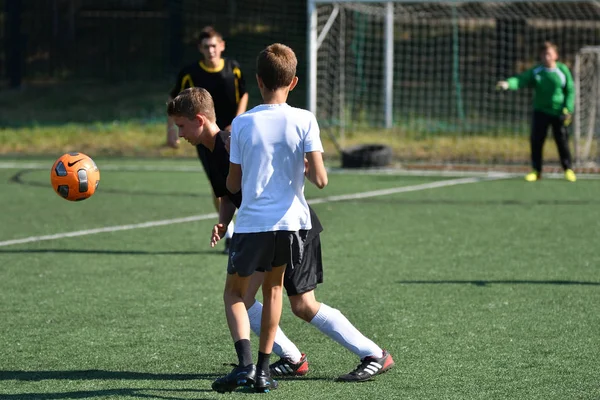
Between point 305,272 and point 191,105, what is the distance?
95cm

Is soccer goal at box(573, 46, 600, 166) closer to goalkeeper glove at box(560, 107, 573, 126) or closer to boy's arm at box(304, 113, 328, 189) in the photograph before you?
goalkeeper glove at box(560, 107, 573, 126)

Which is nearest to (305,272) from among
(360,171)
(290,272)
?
(290,272)

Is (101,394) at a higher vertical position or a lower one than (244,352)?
lower

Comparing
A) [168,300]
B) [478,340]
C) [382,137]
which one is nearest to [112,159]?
[382,137]

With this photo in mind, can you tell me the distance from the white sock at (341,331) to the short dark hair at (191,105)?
1094 mm

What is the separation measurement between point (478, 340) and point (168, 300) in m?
2.23

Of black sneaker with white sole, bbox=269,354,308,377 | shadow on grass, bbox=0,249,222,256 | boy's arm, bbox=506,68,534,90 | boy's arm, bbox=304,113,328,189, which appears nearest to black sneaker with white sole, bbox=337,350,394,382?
black sneaker with white sole, bbox=269,354,308,377

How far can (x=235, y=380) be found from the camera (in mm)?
4621

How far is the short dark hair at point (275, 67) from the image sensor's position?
456cm

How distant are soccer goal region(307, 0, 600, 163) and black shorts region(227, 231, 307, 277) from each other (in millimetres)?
11929

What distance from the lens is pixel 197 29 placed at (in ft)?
83.9

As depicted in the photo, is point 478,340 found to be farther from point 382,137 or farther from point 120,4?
point 120,4

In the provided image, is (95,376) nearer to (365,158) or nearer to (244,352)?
(244,352)

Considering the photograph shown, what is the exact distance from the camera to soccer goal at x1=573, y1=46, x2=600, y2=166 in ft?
56.3
